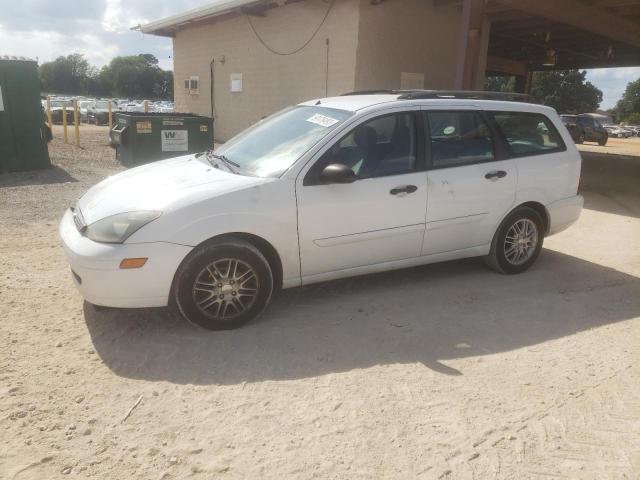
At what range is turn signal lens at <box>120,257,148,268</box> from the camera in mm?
3307

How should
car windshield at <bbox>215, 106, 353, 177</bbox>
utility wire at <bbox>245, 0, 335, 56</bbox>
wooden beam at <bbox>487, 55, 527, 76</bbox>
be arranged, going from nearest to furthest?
1. car windshield at <bbox>215, 106, 353, 177</bbox>
2. utility wire at <bbox>245, 0, 335, 56</bbox>
3. wooden beam at <bbox>487, 55, 527, 76</bbox>

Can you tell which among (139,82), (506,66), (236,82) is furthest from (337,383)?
(139,82)

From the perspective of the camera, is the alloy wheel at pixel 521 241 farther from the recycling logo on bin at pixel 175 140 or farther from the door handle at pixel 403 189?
the recycling logo on bin at pixel 175 140

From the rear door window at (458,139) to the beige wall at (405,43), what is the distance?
22.3ft

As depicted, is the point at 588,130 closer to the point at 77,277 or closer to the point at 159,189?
the point at 159,189

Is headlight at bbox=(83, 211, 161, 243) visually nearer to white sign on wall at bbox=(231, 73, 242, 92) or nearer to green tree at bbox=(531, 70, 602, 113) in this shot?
white sign on wall at bbox=(231, 73, 242, 92)

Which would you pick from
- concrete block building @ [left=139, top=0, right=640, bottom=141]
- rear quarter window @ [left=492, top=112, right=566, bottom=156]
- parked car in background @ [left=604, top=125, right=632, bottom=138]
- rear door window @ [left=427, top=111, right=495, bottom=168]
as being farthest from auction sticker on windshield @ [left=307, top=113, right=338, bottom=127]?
parked car in background @ [left=604, top=125, right=632, bottom=138]

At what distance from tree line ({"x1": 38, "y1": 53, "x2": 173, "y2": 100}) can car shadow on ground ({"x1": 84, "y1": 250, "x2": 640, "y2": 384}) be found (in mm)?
96568

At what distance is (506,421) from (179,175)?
9.13 ft

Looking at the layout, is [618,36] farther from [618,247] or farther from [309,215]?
[309,215]

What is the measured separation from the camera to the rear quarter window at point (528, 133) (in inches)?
193

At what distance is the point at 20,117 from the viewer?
976 cm

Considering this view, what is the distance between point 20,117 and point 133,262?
26.8ft

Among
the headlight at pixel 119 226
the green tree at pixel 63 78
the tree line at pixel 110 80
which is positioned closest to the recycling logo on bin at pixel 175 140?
the headlight at pixel 119 226
